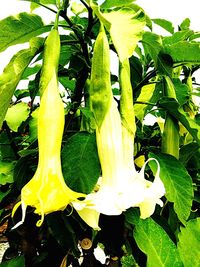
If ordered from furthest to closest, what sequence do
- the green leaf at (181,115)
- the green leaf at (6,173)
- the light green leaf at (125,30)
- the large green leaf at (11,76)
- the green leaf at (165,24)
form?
the green leaf at (165,24)
the green leaf at (6,173)
the green leaf at (181,115)
the large green leaf at (11,76)
the light green leaf at (125,30)

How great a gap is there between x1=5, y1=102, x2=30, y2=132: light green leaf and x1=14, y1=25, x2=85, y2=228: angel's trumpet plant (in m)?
0.55

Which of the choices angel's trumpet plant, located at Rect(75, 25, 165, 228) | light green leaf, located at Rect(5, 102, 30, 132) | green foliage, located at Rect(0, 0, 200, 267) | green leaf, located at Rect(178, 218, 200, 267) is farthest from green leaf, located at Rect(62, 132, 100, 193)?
light green leaf, located at Rect(5, 102, 30, 132)

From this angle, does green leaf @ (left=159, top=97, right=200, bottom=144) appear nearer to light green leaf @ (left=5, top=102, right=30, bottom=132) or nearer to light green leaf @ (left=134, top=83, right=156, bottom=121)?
light green leaf @ (left=134, top=83, right=156, bottom=121)

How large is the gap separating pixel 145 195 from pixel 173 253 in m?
0.10

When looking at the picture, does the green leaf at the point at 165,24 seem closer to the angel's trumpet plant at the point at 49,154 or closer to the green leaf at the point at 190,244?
the angel's trumpet plant at the point at 49,154

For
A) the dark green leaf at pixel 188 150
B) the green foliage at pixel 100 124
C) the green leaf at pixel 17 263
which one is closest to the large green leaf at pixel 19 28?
the green foliage at pixel 100 124

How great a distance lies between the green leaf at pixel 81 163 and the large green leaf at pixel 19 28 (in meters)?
0.25

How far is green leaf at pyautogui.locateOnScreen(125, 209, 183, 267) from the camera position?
0.73 m

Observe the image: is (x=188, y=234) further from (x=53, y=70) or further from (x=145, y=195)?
(x=53, y=70)

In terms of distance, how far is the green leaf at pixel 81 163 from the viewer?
938mm

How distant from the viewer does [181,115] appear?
3.49 ft

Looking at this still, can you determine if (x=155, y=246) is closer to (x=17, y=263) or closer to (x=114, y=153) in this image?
(x=114, y=153)

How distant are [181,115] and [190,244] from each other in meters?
0.40

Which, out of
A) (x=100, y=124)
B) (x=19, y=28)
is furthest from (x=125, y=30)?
(x=19, y=28)
